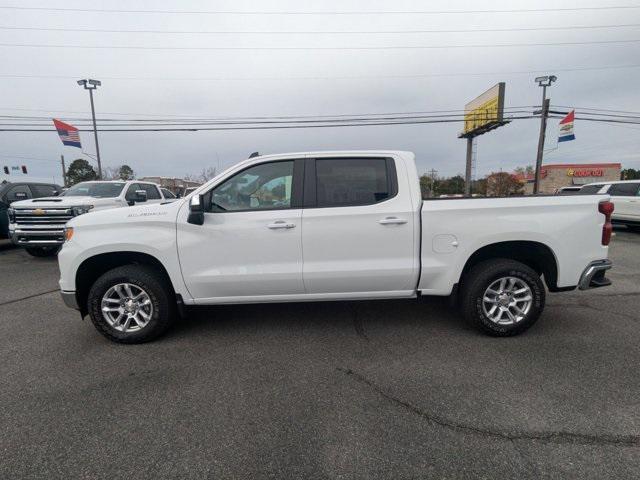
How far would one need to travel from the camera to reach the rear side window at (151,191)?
1067 centimetres

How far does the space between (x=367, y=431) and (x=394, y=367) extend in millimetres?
879

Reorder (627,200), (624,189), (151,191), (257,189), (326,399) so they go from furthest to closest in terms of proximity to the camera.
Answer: (624,189) < (627,200) < (151,191) < (257,189) < (326,399)

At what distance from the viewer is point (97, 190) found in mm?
9617

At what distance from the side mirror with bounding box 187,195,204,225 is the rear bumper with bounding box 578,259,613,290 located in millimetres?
3955

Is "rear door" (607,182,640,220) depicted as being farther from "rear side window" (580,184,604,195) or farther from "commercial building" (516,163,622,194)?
"commercial building" (516,163,622,194)

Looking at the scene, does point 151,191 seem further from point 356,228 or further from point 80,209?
point 356,228

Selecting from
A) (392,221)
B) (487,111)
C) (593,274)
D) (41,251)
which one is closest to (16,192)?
(41,251)

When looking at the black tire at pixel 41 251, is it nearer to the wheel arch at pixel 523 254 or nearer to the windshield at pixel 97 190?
the windshield at pixel 97 190

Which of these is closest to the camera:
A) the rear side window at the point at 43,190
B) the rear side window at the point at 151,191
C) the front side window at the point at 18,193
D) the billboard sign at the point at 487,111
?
the rear side window at the point at 151,191

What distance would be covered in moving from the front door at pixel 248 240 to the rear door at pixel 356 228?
0.16 metres

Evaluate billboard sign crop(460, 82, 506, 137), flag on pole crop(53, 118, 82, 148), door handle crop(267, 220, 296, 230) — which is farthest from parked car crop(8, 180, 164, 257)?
billboard sign crop(460, 82, 506, 137)

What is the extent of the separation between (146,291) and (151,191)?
8.32 metres

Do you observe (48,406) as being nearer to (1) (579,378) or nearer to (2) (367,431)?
(2) (367,431)

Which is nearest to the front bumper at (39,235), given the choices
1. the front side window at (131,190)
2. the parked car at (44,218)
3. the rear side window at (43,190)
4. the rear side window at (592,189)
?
the parked car at (44,218)
